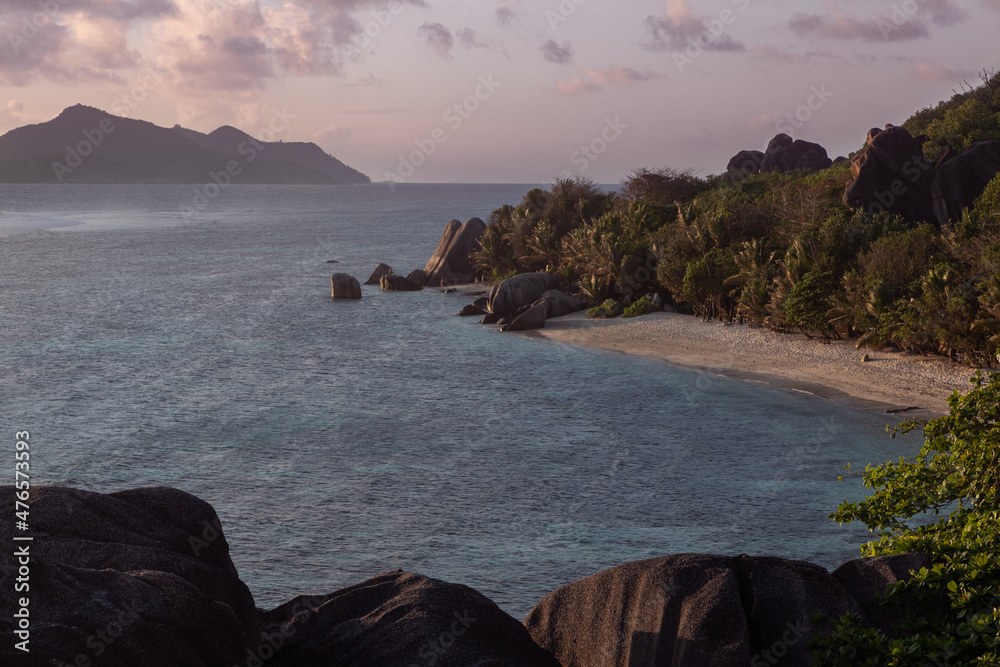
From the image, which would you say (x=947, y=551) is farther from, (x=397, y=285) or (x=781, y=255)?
(x=397, y=285)

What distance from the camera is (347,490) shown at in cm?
1659

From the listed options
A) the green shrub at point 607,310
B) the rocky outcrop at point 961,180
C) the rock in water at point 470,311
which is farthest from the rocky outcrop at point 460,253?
the rocky outcrop at point 961,180

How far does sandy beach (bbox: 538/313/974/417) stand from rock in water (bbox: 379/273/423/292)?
53.5ft

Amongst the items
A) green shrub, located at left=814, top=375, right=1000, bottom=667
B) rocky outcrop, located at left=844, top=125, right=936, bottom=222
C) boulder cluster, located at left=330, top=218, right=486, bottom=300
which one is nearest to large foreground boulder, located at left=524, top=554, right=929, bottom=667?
green shrub, located at left=814, top=375, right=1000, bottom=667

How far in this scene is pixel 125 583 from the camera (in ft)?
21.4

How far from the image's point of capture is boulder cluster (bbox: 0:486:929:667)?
628 centimetres

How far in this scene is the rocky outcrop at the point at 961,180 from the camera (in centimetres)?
3369

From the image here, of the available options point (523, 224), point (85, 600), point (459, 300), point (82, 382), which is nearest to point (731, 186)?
point (523, 224)

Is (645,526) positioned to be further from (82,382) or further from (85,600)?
(82,382)

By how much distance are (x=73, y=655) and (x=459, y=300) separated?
40318 mm

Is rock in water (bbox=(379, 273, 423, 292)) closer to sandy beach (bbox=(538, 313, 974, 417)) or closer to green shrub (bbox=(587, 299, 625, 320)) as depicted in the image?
sandy beach (bbox=(538, 313, 974, 417))

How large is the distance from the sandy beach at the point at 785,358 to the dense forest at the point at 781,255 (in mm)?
794

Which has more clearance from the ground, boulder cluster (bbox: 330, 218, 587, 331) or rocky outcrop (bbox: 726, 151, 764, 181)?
rocky outcrop (bbox: 726, 151, 764, 181)

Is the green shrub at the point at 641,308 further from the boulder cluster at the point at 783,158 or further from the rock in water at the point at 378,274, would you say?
the boulder cluster at the point at 783,158
